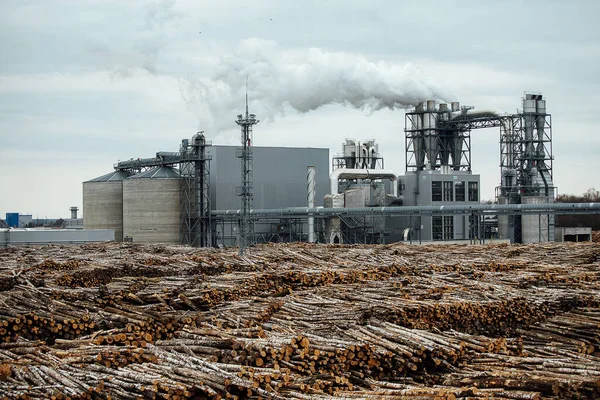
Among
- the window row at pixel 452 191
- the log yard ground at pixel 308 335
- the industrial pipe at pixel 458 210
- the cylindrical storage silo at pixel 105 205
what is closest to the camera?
the log yard ground at pixel 308 335

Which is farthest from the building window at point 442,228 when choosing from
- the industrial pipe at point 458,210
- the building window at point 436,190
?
the industrial pipe at point 458,210

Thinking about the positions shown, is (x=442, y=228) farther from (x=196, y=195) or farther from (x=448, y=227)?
(x=196, y=195)

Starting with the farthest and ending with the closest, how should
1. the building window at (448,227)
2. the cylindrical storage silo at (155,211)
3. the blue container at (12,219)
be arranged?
the blue container at (12,219) → the cylindrical storage silo at (155,211) → the building window at (448,227)

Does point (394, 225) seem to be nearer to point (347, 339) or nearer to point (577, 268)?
point (577, 268)

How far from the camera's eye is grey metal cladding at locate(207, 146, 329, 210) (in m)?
61.8

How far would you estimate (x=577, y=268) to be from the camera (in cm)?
2514

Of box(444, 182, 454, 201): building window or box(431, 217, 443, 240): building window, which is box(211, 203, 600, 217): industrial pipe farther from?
box(444, 182, 454, 201): building window

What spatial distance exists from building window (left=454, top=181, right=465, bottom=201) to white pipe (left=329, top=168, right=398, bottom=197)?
4.24m

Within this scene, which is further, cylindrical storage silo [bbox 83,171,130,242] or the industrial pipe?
cylindrical storage silo [bbox 83,171,130,242]

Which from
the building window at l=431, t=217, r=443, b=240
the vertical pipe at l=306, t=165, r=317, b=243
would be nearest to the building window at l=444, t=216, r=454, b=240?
the building window at l=431, t=217, r=443, b=240

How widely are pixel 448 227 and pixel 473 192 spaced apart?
4258mm

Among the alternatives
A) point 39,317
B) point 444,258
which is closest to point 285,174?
point 444,258

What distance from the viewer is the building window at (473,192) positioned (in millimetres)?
60844

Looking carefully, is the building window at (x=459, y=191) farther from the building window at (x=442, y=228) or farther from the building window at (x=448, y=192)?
the building window at (x=442, y=228)
